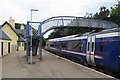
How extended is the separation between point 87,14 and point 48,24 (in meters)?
35.7

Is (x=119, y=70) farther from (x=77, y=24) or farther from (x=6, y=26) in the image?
(x=6, y=26)

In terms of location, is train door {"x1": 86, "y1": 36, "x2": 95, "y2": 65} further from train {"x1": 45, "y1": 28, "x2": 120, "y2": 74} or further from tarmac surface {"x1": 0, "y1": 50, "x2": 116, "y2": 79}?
tarmac surface {"x1": 0, "y1": 50, "x2": 116, "y2": 79}

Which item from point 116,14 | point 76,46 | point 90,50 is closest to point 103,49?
point 90,50

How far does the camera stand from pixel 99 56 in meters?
18.9

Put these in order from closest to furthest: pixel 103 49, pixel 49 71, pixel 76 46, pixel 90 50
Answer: pixel 103 49, pixel 49 71, pixel 90 50, pixel 76 46

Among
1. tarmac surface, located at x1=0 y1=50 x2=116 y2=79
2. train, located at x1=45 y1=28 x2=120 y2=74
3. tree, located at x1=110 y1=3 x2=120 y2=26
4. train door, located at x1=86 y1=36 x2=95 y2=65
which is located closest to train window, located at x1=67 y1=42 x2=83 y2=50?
train, located at x1=45 y1=28 x2=120 y2=74

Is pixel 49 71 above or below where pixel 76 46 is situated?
below

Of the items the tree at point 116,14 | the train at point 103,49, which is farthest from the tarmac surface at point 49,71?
the tree at point 116,14

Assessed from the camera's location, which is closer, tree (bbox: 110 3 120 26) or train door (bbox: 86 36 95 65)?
train door (bbox: 86 36 95 65)

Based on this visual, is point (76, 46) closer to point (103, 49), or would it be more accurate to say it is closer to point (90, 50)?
point (90, 50)

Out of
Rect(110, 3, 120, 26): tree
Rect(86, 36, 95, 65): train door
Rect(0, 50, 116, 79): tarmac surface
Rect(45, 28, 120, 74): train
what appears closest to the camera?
Rect(45, 28, 120, 74): train

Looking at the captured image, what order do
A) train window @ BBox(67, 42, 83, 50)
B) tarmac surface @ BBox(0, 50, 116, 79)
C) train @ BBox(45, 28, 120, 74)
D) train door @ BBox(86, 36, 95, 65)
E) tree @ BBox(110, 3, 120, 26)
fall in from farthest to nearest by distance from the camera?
tree @ BBox(110, 3, 120, 26) < train window @ BBox(67, 42, 83, 50) < train door @ BBox(86, 36, 95, 65) < tarmac surface @ BBox(0, 50, 116, 79) < train @ BBox(45, 28, 120, 74)

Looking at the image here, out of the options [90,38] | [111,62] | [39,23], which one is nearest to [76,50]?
[90,38]

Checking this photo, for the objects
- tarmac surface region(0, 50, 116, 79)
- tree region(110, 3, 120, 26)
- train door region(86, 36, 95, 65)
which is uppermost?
tree region(110, 3, 120, 26)
